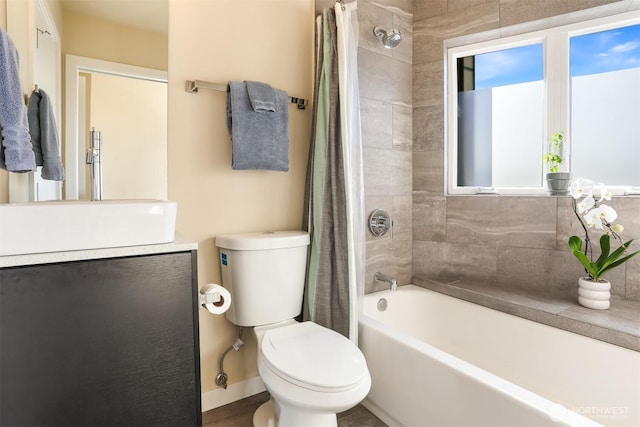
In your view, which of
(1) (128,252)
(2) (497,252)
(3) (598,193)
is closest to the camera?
(1) (128,252)

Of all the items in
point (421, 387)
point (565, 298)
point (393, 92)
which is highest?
point (393, 92)

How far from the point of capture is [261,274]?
176 cm

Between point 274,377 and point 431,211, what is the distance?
1557 mm

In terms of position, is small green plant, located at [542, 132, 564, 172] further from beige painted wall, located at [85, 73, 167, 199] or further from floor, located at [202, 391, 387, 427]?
beige painted wall, located at [85, 73, 167, 199]

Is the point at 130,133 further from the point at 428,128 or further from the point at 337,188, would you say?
the point at 428,128

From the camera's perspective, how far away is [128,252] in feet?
3.82

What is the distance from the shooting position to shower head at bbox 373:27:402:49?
7.02ft

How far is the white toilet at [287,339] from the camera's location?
130 centimetres

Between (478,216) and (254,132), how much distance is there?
1453 millimetres

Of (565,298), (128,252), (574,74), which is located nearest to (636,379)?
(565,298)

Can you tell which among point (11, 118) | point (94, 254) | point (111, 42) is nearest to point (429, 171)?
point (111, 42)

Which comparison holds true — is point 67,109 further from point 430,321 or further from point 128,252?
point 430,321

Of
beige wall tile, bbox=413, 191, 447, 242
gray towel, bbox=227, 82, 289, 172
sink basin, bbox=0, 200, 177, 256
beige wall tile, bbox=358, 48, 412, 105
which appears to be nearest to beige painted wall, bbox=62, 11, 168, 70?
gray towel, bbox=227, 82, 289, 172

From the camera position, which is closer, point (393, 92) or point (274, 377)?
point (274, 377)
